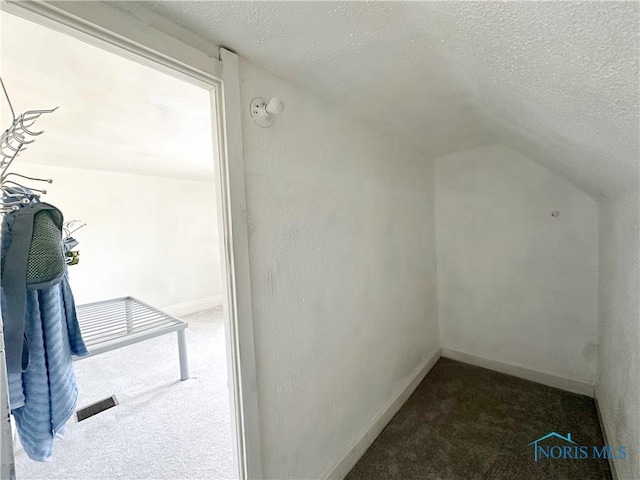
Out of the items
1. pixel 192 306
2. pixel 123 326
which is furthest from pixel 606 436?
pixel 192 306

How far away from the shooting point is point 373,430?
1.67m

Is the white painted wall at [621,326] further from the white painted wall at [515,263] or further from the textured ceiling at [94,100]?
the textured ceiling at [94,100]

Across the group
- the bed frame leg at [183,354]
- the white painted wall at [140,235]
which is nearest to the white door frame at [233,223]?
the bed frame leg at [183,354]

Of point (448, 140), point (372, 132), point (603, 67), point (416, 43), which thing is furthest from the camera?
point (448, 140)

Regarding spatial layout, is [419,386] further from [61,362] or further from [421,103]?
[61,362]

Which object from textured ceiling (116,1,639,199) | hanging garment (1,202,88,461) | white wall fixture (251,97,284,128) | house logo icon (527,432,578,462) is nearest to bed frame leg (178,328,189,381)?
hanging garment (1,202,88,461)

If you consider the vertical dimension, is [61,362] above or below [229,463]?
above

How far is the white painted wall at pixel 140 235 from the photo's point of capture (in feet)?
11.0

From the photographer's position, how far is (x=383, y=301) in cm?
184

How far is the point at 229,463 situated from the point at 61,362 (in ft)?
3.67

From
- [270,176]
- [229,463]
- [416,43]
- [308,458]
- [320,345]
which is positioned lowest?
[229,463]

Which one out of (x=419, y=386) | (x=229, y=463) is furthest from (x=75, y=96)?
(x=419, y=386)

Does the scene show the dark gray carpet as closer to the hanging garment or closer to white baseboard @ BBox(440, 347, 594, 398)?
white baseboard @ BBox(440, 347, 594, 398)

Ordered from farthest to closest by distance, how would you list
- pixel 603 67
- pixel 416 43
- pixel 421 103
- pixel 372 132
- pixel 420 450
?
pixel 372 132 → pixel 420 450 → pixel 421 103 → pixel 416 43 → pixel 603 67
